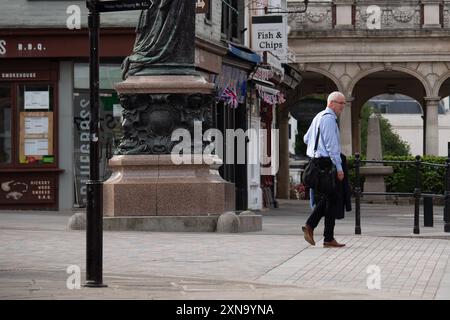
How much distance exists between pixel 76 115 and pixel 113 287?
16211 mm

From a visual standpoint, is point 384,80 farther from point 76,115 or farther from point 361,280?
point 361,280

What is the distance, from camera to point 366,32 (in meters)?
44.6

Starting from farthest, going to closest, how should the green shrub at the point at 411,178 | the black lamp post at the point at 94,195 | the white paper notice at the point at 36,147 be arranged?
the green shrub at the point at 411,178
the white paper notice at the point at 36,147
the black lamp post at the point at 94,195

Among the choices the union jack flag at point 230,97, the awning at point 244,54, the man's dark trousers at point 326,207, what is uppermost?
the awning at point 244,54

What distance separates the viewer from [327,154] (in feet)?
47.3

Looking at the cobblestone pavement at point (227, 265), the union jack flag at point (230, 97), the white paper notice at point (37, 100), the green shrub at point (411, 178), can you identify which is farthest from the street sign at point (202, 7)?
the green shrub at point (411, 178)

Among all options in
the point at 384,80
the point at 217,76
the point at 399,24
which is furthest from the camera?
the point at 384,80

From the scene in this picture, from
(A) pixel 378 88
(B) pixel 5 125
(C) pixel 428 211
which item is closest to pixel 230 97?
(B) pixel 5 125

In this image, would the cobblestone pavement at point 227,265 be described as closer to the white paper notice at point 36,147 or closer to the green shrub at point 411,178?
the white paper notice at point 36,147

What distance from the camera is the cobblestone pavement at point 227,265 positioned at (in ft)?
32.1

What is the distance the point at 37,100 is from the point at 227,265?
46.9ft

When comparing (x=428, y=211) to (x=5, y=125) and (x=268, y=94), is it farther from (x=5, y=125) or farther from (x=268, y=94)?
(x=268, y=94)

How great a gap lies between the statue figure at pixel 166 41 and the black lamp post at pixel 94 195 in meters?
7.34
